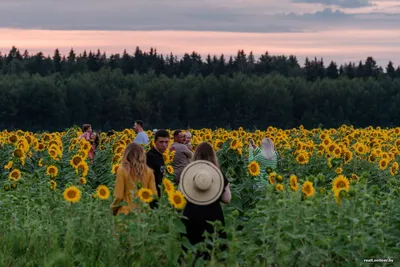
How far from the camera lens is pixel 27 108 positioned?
341 feet

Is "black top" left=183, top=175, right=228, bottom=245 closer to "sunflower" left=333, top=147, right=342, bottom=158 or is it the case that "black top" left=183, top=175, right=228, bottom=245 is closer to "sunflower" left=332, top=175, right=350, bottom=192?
"sunflower" left=332, top=175, right=350, bottom=192

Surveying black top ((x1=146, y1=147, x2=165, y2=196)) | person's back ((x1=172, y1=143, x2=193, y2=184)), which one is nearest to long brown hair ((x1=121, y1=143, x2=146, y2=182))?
black top ((x1=146, y1=147, x2=165, y2=196))

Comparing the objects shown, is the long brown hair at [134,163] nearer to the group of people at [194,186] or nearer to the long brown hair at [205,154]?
the group of people at [194,186]

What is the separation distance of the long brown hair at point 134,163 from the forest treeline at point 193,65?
14153 cm

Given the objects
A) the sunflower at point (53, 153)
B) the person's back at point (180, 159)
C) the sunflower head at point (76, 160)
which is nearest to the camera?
the person's back at point (180, 159)

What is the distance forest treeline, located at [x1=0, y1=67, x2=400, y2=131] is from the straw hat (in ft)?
314

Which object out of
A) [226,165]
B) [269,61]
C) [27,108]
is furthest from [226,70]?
[226,165]

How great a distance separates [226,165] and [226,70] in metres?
146

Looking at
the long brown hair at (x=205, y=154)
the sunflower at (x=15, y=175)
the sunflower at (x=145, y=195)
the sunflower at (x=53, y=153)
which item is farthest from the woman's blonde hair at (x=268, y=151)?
the sunflower at (x=145, y=195)

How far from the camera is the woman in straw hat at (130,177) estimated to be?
9094 mm

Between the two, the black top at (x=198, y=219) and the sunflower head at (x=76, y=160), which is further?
the sunflower head at (x=76, y=160)

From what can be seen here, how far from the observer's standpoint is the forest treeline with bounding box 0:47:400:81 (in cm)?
15288

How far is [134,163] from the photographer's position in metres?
9.17

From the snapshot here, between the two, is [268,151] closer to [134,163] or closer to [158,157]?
[158,157]
